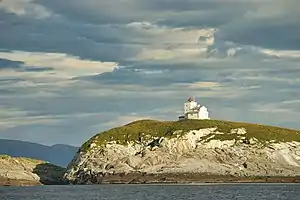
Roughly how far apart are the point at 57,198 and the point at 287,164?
92.4m

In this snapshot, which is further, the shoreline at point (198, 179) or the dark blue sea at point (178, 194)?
the shoreline at point (198, 179)

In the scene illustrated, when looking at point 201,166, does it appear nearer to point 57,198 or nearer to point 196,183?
point 196,183

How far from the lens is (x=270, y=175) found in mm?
196625

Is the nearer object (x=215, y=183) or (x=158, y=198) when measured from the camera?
(x=158, y=198)

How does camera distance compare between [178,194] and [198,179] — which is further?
[198,179]

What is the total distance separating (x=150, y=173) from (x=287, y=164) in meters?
41.4

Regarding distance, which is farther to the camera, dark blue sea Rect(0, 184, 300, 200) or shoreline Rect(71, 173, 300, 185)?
shoreline Rect(71, 173, 300, 185)

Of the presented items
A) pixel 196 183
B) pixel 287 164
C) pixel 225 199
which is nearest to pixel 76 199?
pixel 225 199

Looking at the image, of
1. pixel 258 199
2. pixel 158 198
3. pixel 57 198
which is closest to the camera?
pixel 258 199

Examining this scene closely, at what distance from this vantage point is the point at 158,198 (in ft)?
383

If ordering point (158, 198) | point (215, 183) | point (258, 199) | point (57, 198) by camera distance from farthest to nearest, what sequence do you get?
point (215, 183) < point (57, 198) < point (158, 198) < point (258, 199)

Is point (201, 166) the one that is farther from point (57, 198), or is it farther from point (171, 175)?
point (57, 198)

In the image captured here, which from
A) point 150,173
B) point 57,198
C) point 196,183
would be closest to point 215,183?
point 196,183

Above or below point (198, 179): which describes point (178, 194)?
above
